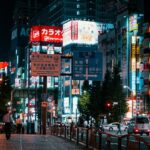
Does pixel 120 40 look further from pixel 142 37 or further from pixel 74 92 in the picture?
pixel 74 92

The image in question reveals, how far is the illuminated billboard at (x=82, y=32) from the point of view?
147m

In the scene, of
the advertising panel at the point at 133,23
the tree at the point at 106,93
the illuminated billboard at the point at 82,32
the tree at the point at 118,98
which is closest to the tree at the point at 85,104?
the tree at the point at 106,93

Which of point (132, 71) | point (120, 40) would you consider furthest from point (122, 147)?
point (120, 40)

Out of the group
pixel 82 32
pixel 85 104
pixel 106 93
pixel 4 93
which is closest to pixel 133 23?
pixel 85 104

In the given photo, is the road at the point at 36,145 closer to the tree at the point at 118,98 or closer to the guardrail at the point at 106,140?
the guardrail at the point at 106,140

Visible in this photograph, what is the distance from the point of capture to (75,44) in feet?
495

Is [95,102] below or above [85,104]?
above

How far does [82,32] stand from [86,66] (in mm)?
106081

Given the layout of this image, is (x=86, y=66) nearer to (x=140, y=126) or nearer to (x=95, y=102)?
(x=140, y=126)

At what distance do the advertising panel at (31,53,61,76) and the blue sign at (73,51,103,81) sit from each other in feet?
41.4

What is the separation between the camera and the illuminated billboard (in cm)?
14725

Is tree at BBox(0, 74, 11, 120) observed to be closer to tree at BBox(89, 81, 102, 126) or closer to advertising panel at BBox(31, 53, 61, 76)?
tree at BBox(89, 81, 102, 126)

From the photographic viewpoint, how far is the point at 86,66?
42.3 meters

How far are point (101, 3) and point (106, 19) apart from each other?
6675 mm
